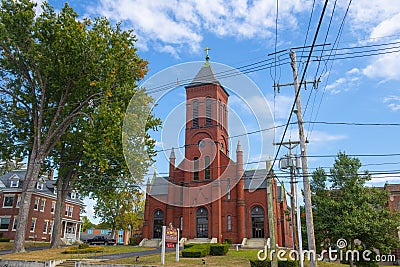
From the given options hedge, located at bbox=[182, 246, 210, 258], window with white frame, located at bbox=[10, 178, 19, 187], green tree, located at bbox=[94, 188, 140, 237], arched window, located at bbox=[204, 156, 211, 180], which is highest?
arched window, located at bbox=[204, 156, 211, 180]

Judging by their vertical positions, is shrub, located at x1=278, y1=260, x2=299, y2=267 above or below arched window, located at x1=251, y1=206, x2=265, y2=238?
below

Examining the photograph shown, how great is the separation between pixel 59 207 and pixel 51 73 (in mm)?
10863

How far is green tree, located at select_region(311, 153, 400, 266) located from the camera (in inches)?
770

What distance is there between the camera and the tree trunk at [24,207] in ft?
75.9

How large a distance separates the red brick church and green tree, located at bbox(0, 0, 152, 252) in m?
11.8

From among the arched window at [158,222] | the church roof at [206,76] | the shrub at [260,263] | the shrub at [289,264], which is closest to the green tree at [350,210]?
the shrub at [289,264]

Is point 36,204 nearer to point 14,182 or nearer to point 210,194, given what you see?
point 14,182

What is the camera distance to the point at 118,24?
88.9 ft

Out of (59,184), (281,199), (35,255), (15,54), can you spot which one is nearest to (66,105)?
(15,54)

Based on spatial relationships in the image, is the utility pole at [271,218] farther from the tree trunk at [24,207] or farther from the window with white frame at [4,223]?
the window with white frame at [4,223]

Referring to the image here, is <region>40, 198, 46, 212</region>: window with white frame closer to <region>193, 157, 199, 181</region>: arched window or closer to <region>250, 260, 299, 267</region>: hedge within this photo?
<region>193, 157, 199, 181</region>: arched window

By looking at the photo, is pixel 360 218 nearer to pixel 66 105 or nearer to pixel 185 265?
pixel 185 265

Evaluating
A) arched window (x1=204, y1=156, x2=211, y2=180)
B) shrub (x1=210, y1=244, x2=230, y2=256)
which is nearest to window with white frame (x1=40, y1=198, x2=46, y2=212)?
arched window (x1=204, y1=156, x2=211, y2=180)

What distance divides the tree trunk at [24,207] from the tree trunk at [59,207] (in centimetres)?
292
